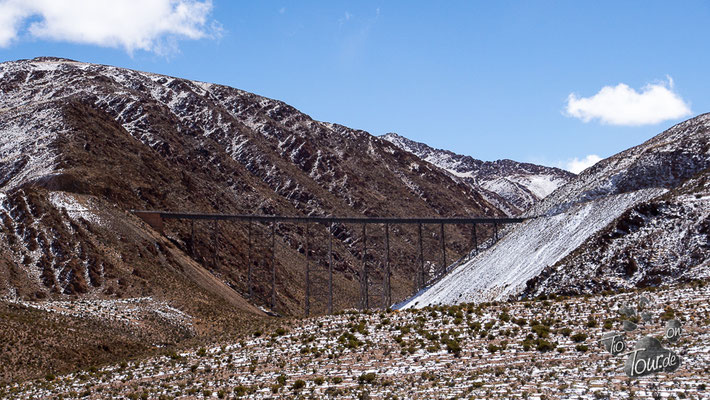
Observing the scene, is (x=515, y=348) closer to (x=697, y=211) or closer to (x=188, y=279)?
(x=697, y=211)

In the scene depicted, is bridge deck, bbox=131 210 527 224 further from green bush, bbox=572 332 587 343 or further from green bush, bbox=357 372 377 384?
green bush, bbox=357 372 377 384

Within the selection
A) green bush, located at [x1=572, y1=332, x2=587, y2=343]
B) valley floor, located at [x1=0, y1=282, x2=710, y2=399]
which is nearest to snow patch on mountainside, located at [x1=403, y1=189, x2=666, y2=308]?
valley floor, located at [x1=0, y1=282, x2=710, y2=399]

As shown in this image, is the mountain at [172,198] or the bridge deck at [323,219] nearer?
the mountain at [172,198]

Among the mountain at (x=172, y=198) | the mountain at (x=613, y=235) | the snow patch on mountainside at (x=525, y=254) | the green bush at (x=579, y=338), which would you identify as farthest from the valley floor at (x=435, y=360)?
the snow patch on mountainside at (x=525, y=254)

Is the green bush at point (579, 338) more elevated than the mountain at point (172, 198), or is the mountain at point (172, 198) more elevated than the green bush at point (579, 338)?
the mountain at point (172, 198)

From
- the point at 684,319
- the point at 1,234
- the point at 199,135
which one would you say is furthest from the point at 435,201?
the point at 684,319

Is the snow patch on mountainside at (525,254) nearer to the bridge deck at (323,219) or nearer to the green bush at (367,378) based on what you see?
the bridge deck at (323,219)

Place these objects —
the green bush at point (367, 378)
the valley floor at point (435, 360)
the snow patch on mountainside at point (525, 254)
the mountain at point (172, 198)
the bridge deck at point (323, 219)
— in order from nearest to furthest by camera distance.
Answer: the valley floor at point (435, 360) < the green bush at point (367, 378) < the mountain at point (172, 198) < the snow patch on mountainside at point (525, 254) < the bridge deck at point (323, 219)
